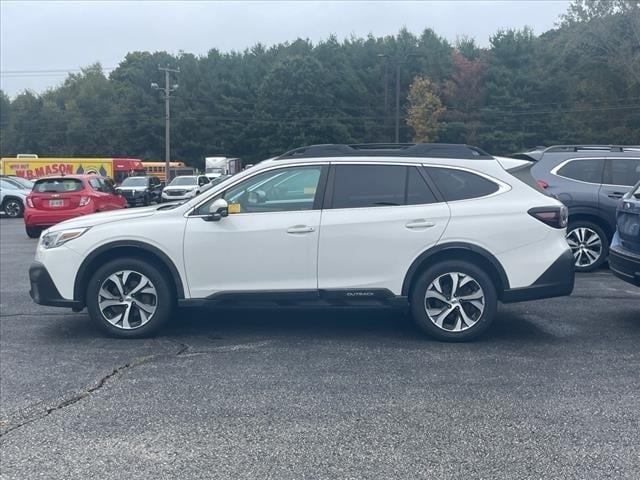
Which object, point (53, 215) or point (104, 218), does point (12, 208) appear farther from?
point (104, 218)

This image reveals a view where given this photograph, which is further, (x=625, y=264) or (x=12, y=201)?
(x=12, y=201)

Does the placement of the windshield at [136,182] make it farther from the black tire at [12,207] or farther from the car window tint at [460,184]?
the car window tint at [460,184]

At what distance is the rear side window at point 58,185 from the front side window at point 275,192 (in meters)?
11.2

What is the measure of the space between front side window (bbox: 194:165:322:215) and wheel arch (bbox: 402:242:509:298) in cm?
110

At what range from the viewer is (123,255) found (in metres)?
7.00

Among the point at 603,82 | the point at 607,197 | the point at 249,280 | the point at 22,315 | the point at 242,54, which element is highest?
the point at 242,54

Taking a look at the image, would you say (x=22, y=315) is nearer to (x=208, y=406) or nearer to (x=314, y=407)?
(x=208, y=406)

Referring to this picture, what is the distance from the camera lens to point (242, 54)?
253ft

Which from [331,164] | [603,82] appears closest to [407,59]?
[603,82]

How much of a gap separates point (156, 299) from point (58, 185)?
37.4 ft

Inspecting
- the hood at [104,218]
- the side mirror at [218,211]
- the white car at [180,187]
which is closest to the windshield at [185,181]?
the white car at [180,187]

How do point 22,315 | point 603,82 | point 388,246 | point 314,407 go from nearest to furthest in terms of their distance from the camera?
point 314,407 < point 388,246 < point 22,315 < point 603,82

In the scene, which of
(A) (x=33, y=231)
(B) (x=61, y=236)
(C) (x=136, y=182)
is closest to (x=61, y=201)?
(A) (x=33, y=231)

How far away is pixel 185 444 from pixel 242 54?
7584 cm
